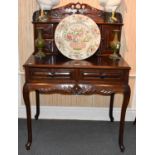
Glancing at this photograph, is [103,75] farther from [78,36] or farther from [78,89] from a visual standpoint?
[78,36]

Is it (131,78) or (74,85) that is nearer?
(74,85)

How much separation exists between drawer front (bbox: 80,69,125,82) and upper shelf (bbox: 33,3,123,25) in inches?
23.5

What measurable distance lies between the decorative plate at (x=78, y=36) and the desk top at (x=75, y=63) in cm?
8

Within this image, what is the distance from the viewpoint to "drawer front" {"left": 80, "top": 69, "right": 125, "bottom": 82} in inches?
88.7

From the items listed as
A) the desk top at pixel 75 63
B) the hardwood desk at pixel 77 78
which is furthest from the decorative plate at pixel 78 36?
the hardwood desk at pixel 77 78

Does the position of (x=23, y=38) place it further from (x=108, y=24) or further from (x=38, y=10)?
(x=108, y=24)

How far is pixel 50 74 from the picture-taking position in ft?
7.45

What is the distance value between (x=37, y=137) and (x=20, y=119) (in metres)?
0.48

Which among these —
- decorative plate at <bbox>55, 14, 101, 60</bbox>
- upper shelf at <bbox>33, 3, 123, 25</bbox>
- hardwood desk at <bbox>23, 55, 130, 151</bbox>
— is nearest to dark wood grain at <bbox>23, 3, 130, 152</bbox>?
hardwood desk at <bbox>23, 55, 130, 151</bbox>

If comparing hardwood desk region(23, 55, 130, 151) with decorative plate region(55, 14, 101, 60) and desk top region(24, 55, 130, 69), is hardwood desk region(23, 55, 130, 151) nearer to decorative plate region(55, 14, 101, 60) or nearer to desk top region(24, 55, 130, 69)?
desk top region(24, 55, 130, 69)

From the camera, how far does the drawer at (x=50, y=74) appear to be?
226 centimetres

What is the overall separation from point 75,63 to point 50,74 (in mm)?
228

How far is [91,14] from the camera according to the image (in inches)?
105
